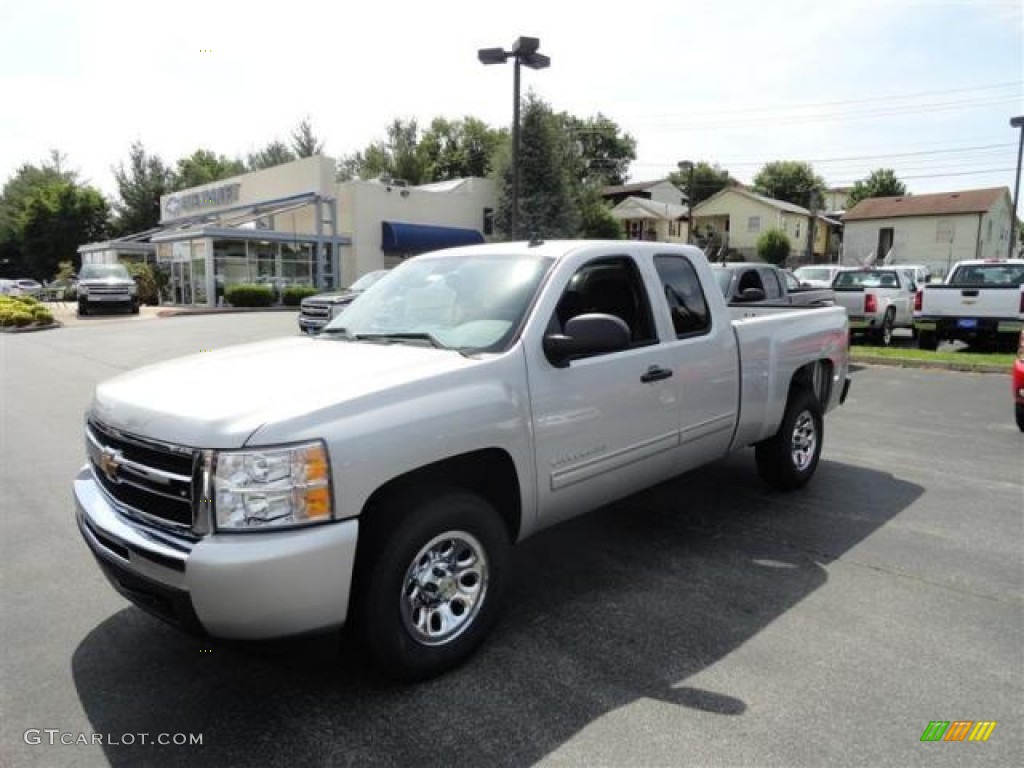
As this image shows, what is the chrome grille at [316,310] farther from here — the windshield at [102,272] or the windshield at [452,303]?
the windshield at [102,272]

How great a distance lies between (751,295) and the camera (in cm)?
969

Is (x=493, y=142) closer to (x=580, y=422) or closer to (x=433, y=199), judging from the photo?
(x=433, y=199)

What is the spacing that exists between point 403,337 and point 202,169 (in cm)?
6930

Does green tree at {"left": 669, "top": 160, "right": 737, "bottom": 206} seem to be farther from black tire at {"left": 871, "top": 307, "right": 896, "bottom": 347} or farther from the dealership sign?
black tire at {"left": 871, "top": 307, "right": 896, "bottom": 347}

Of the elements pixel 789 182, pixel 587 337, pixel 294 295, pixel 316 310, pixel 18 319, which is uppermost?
pixel 789 182

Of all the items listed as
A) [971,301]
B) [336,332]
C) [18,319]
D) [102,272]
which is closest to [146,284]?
[102,272]

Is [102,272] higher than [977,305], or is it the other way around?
[102,272]

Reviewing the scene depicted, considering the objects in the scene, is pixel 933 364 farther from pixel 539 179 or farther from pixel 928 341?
pixel 539 179

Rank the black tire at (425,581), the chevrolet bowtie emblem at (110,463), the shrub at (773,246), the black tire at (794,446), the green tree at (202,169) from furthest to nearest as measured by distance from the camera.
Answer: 1. the green tree at (202,169)
2. the shrub at (773,246)
3. the black tire at (794,446)
4. the chevrolet bowtie emblem at (110,463)
5. the black tire at (425,581)

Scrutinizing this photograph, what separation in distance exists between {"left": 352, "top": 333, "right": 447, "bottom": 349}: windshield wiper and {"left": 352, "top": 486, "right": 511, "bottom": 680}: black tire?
826 mm

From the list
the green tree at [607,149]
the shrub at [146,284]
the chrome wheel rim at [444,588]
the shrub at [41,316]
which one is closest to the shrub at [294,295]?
the shrub at [146,284]

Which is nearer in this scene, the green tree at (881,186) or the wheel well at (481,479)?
the wheel well at (481,479)

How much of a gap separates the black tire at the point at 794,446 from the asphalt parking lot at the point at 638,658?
0.18 meters

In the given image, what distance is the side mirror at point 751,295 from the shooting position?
31.0 feet
